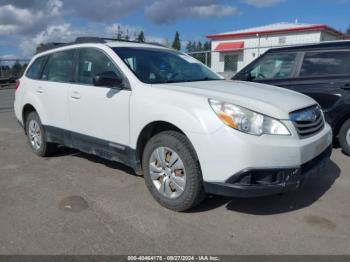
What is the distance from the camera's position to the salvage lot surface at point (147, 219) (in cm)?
296

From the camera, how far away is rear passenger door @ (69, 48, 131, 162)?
13.2 ft

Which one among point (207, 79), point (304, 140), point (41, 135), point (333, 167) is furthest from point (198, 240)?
point (41, 135)

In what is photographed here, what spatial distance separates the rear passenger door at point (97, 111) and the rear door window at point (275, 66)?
10.5 feet

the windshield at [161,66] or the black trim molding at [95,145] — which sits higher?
the windshield at [161,66]

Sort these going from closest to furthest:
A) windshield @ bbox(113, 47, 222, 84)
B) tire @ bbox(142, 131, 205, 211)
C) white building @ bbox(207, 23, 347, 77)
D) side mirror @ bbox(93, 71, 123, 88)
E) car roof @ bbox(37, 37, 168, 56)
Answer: tire @ bbox(142, 131, 205, 211), side mirror @ bbox(93, 71, 123, 88), windshield @ bbox(113, 47, 222, 84), car roof @ bbox(37, 37, 168, 56), white building @ bbox(207, 23, 347, 77)

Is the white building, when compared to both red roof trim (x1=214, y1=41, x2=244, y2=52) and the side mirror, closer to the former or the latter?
red roof trim (x1=214, y1=41, x2=244, y2=52)

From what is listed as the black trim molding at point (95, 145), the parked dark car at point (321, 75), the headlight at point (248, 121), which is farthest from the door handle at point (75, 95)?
the parked dark car at point (321, 75)

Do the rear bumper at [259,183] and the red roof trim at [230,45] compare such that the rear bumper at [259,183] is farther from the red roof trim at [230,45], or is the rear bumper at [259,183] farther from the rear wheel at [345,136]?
the red roof trim at [230,45]

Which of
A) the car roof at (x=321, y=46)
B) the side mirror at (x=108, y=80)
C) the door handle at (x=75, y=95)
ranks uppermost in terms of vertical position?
the car roof at (x=321, y=46)

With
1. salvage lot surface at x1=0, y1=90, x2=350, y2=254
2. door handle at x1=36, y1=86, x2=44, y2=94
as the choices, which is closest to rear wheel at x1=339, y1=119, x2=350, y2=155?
salvage lot surface at x1=0, y1=90, x2=350, y2=254

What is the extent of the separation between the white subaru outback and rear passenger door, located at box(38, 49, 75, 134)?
Answer: 2 centimetres

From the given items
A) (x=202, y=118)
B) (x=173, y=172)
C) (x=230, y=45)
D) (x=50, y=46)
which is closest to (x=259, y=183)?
(x=202, y=118)

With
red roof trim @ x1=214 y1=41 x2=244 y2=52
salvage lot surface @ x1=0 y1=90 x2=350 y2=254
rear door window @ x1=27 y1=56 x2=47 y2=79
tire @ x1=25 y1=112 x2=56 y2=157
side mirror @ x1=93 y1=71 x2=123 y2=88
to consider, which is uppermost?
red roof trim @ x1=214 y1=41 x2=244 y2=52

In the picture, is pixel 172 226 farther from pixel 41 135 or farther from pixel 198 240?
pixel 41 135
